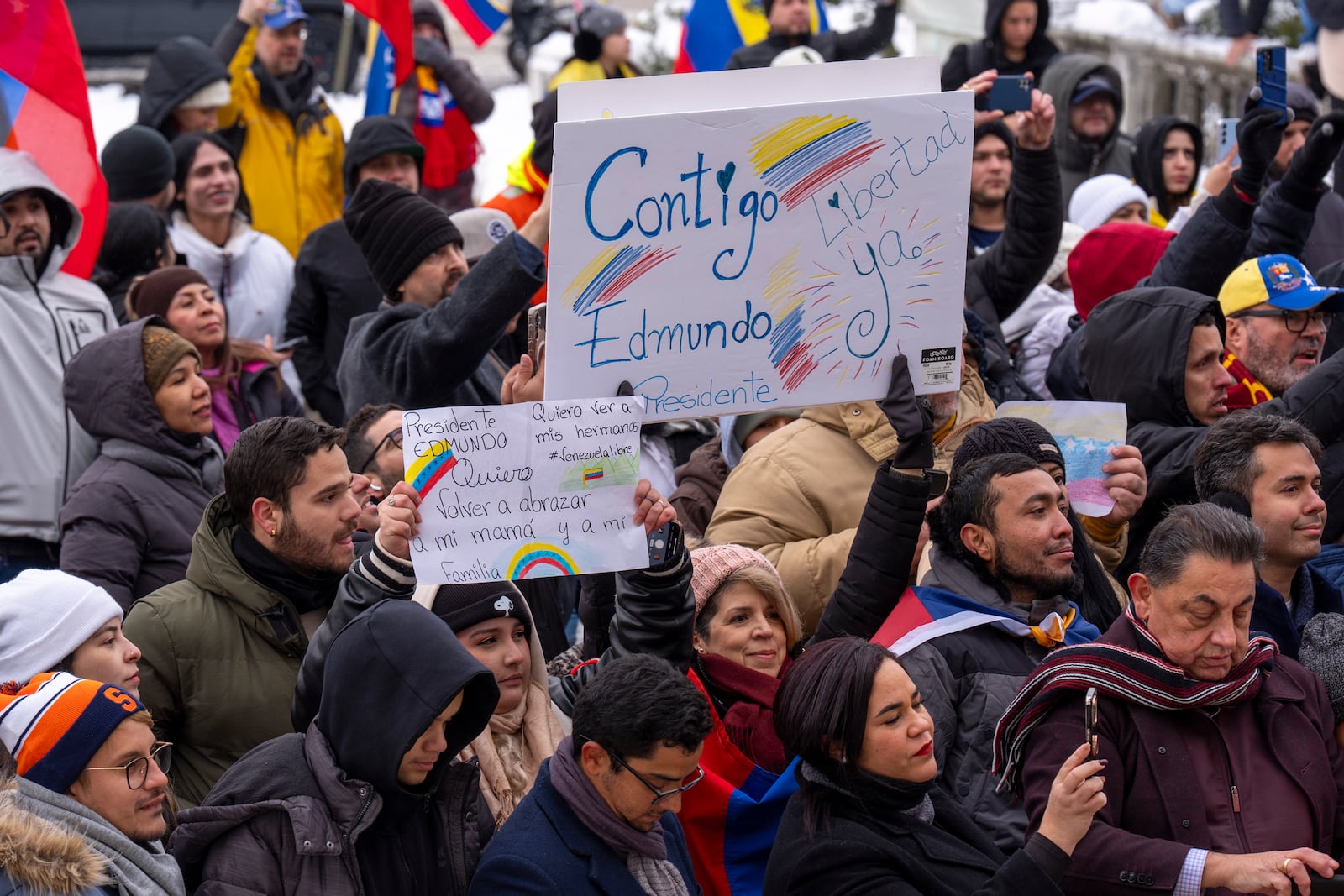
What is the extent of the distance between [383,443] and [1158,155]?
5.14 m

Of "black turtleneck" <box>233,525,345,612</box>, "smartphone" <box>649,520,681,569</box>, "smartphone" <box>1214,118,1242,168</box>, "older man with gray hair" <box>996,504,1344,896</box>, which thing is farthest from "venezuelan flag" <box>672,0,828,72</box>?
"older man with gray hair" <box>996,504,1344,896</box>

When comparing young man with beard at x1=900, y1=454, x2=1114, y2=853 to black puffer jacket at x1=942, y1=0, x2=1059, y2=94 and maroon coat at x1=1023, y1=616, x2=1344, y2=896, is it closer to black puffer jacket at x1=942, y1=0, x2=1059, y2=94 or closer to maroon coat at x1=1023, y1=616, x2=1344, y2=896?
maroon coat at x1=1023, y1=616, x2=1344, y2=896

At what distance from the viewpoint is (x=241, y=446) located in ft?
14.1

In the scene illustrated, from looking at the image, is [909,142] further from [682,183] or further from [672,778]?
[672,778]

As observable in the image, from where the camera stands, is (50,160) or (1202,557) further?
(50,160)

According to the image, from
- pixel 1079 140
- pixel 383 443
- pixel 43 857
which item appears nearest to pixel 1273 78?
pixel 1079 140

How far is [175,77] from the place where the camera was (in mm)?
8414

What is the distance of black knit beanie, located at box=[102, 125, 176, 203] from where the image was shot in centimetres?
745

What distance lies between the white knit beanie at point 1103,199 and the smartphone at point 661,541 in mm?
4430

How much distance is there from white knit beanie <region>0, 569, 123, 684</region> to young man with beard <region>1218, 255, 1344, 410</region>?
3.67 metres

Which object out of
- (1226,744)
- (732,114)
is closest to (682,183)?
(732,114)

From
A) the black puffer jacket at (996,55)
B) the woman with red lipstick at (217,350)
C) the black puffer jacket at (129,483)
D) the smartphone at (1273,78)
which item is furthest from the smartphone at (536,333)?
the black puffer jacket at (996,55)

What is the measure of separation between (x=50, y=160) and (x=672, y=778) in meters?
4.37

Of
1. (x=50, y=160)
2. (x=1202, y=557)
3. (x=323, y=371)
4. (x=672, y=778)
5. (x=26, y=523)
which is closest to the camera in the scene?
(x=672, y=778)
